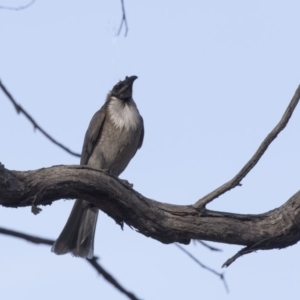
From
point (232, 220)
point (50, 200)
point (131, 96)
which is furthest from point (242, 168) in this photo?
point (131, 96)

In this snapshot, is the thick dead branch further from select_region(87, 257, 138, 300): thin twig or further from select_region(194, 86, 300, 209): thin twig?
select_region(87, 257, 138, 300): thin twig

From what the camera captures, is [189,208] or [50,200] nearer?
[50,200]

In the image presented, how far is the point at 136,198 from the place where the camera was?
14.4ft

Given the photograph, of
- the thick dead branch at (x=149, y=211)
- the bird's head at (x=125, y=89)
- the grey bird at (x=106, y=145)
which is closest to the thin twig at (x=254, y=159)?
the thick dead branch at (x=149, y=211)

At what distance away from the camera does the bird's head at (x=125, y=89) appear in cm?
744

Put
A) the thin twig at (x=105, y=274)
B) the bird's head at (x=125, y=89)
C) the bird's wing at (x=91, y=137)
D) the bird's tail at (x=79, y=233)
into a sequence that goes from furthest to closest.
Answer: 1. the bird's head at (x=125, y=89)
2. the bird's wing at (x=91, y=137)
3. the bird's tail at (x=79, y=233)
4. the thin twig at (x=105, y=274)

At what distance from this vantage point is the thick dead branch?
13.2 ft

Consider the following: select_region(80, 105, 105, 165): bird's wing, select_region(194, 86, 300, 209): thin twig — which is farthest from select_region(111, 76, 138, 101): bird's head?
select_region(194, 86, 300, 209): thin twig

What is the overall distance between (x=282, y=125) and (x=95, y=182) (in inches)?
44.4

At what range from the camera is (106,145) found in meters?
6.84

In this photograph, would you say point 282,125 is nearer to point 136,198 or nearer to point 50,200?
point 136,198

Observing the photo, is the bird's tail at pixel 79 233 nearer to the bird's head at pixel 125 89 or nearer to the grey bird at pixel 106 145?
the grey bird at pixel 106 145

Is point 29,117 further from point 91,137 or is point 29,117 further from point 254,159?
point 91,137

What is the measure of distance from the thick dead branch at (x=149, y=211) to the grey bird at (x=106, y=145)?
6.73 feet
